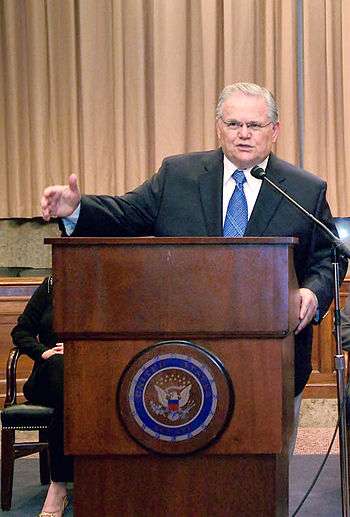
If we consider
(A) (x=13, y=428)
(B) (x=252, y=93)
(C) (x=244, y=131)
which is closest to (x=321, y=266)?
(C) (x=244, y=131)

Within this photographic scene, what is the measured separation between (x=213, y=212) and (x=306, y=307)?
56 centimetres

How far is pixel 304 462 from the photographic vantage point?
202 inches

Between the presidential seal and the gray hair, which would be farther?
the gray hair

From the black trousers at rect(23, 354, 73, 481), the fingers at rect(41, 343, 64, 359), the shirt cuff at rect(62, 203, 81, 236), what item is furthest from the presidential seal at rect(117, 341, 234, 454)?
the fingers at rect(41, 343, 64, 359)

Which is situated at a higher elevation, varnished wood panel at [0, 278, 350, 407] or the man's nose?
the man's nose

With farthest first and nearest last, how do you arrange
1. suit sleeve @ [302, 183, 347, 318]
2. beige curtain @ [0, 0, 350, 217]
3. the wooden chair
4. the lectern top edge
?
1. beige curtain @ [0, 0, 350, 217]
2. the wooden chair
3. suit sleeve @ [302, 183, 347, 318]
4. the lectern top edge

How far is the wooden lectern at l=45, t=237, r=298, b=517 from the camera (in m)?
2.25

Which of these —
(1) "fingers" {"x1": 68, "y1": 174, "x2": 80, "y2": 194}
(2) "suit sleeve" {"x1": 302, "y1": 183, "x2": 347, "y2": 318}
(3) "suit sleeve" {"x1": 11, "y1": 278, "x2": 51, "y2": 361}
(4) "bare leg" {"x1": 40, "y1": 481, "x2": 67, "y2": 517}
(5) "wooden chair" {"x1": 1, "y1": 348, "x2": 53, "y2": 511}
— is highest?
(1) "fingers" {"x1": 68, "y1": 174, "x2": 80, "y2": 194}

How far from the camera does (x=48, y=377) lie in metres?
4.48

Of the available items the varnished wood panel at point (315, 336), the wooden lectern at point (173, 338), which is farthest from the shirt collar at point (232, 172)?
the varnished wood panel at point (315, 336)

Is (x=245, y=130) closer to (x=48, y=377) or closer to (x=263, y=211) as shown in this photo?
(x=263, y=211)

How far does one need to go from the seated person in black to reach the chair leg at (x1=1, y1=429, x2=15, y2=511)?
0.76 ft

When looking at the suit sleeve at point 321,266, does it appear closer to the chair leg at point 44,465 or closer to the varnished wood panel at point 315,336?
the chair leg at point 44,465

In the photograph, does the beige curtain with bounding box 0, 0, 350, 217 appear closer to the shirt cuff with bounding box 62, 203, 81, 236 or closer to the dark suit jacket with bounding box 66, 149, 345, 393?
the dark suit jacket with bounding box 66, 149, 345, 393
